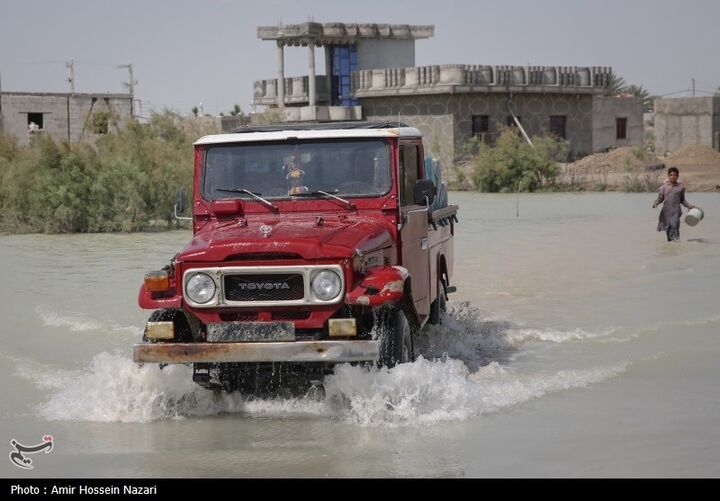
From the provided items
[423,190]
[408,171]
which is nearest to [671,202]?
[408,171]

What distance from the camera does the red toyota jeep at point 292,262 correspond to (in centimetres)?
754

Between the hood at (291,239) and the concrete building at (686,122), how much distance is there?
40.2m

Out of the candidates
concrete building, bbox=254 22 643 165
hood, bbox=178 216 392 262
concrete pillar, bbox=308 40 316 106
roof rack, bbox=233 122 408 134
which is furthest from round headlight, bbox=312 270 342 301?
concrete pillar, bbox=308 40 316 106

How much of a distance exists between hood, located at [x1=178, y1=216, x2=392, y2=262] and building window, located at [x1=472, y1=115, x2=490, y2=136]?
117 ft

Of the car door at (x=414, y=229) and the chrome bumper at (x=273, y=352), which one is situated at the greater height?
the car door at (x=414, y=229)

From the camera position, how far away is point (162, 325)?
7695 millimetres

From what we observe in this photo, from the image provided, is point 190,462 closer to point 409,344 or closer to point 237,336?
point 237,336

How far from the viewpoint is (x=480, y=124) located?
144 ft

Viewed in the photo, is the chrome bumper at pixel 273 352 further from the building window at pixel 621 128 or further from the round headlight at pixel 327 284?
the building window at pixel 621 128

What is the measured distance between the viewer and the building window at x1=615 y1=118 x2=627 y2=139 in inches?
1862

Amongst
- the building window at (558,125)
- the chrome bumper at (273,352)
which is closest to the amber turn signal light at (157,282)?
the chrome bumper at (273,352)

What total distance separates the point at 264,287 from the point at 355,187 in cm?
147

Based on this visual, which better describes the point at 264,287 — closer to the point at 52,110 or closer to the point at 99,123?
the point at 99,123

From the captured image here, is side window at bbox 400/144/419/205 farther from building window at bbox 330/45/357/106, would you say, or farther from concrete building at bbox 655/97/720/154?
concrete building at bbox 655/97/720/154
